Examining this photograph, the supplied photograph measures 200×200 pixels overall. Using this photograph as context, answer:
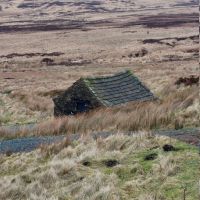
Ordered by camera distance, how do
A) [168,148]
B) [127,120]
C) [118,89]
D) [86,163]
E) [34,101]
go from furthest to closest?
[34,101] → [118,89] → [127,120] → [168,148] → [86,163]

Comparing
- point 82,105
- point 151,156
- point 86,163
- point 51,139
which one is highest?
point 151,156

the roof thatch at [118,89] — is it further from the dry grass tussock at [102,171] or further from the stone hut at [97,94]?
the dry grass tussock at [102,171]

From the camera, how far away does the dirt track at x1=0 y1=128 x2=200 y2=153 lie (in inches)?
578

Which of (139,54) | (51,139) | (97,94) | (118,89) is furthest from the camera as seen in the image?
(139,54)

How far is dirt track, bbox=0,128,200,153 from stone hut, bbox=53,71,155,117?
212 inches

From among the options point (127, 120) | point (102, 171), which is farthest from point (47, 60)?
point (102, 171)

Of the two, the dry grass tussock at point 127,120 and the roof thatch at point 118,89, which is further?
the roof thatch at point 118,89

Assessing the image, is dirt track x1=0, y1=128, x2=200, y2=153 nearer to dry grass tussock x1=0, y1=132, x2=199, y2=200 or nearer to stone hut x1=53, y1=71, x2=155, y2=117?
dry grass tussock x1=0, y1=132, x2=199, y2=200

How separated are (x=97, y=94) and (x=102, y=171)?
9.88m

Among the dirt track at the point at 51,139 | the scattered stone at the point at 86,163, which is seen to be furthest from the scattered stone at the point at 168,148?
Answer: the scattered stone at the point at 86,163

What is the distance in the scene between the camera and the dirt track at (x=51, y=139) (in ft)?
48.2

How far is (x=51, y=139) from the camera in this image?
16.1m

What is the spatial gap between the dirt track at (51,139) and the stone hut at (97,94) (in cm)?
538

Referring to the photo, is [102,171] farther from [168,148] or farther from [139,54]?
[139,54]
